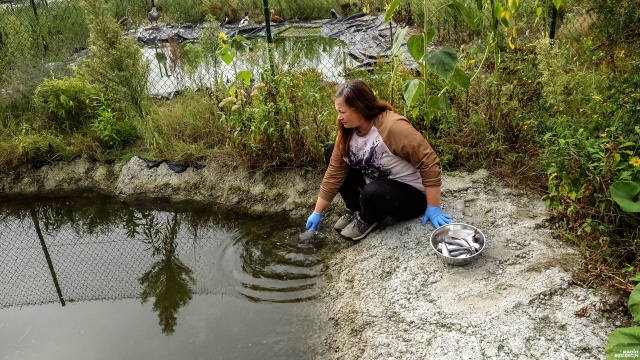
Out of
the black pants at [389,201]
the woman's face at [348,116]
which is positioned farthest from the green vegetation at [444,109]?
the black pants at [389,201]

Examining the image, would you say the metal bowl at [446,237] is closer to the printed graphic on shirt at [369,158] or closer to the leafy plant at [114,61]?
the printed graphic on shirt at [369,158]

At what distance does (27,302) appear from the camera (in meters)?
3.52

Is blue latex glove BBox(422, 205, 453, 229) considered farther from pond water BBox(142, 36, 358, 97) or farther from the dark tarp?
the dark tarp

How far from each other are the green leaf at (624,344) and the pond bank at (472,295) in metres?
0.16

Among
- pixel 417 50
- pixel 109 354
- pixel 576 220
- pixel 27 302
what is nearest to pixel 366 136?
pixel 417 50

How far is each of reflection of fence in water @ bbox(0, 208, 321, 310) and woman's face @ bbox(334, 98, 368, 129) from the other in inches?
41.6

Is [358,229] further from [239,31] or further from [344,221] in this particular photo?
[239,31]

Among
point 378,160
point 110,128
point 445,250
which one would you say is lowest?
point 445,250

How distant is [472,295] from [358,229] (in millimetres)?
1037

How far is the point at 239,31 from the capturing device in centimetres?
1123

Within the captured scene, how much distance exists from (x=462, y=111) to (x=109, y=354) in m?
3.20

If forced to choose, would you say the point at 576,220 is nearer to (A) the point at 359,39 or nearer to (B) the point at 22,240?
(B) the point at 22,240

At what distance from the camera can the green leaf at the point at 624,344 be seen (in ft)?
6.77

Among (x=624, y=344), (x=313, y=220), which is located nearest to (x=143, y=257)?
(x=313, y=220)
